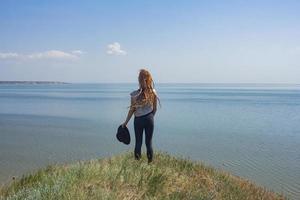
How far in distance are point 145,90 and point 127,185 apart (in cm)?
244

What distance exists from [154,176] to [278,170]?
26.0 feet

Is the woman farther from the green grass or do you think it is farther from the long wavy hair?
the green grass

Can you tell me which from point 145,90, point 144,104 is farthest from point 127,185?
point 145,90

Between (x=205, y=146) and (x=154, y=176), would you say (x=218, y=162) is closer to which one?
(x=205, y=146)

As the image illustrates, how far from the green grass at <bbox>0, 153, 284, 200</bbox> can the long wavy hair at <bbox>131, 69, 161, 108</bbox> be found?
3.98 ft

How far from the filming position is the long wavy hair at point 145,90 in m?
8.80

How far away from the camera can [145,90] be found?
8852 millimetres

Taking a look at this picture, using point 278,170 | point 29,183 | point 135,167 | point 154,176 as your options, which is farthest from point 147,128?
point 278,170

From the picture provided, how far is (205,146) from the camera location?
18.6m

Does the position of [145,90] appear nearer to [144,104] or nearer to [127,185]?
[144,104]

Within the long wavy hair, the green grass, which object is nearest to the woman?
the long wavy hair

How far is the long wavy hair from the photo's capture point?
347 inches

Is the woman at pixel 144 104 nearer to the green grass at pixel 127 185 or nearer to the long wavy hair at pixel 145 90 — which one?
the long wavy hair at pixel 145 90

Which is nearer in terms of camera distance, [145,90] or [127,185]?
[127,185]
